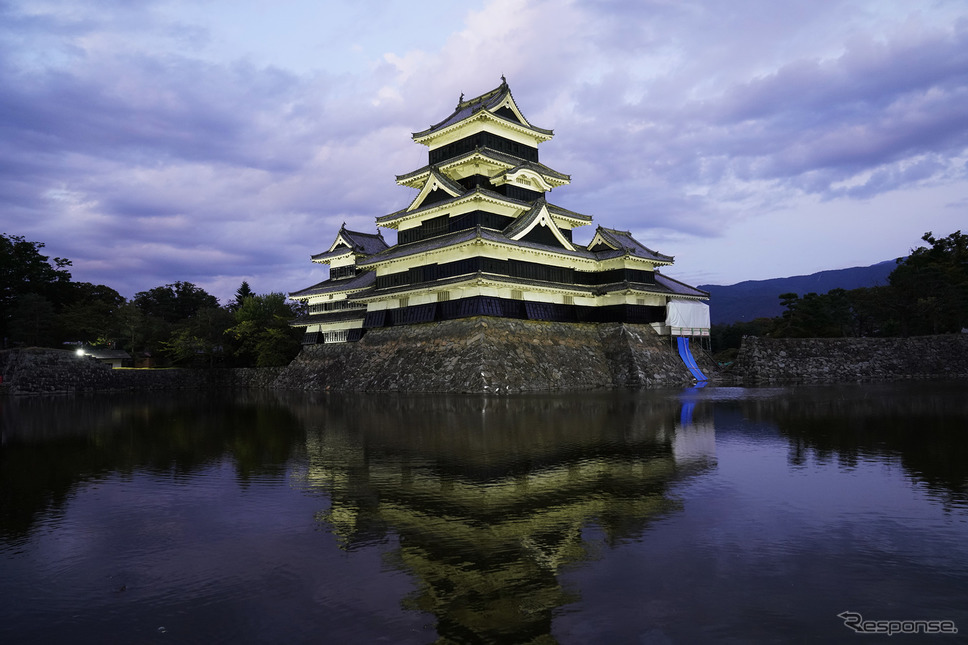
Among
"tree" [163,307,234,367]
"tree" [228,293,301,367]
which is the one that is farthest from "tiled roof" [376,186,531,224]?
"tree" [163,307,234,367]

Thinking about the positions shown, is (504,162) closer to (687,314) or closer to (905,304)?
(687,314)

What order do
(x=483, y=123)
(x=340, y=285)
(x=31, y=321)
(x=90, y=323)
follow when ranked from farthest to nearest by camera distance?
(x=90, y=323)
(x=31, y=321)
(x=340, y=285)
(x=483, y=123)

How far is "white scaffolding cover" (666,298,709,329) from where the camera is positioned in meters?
44.5

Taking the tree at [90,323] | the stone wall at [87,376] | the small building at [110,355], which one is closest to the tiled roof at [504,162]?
the stone wall at [87,376]

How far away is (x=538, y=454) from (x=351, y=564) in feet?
22.1

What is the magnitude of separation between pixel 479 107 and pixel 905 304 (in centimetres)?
4086

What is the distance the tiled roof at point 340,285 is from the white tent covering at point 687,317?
2499 cm

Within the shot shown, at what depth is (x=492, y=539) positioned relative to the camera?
6.69 m

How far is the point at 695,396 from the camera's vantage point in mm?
28188

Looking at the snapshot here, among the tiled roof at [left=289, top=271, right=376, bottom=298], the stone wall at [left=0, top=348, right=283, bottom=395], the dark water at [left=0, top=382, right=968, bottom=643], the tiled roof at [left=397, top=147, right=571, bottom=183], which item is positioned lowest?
the dark water at [left=0, top=382, right=968, bottom=643]

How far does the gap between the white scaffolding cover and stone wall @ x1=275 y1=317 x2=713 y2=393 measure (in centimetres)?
246

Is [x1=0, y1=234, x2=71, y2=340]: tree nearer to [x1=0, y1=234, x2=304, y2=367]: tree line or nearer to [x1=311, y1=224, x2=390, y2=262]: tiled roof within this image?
[x1=0, y1=234, x2=304, y2=367]: tree line

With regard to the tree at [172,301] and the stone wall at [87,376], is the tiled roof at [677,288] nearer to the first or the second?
the stone wall at [87,376]

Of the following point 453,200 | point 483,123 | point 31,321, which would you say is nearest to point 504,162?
point 483,123
